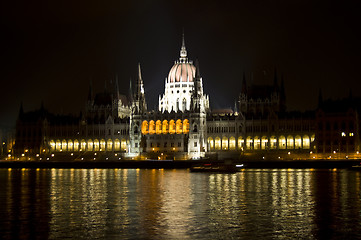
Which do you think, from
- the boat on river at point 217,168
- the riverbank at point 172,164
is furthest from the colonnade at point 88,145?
the boat on river at point 217,168

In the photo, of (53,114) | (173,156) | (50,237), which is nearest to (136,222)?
(50,237)

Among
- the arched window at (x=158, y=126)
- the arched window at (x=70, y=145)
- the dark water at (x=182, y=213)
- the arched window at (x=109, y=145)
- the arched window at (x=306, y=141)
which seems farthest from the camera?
the arched window at (x=70, y=145)

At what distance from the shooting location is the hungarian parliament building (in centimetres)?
12594

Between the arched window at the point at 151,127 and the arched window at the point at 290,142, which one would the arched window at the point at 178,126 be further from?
the arched window at the point at 290,142

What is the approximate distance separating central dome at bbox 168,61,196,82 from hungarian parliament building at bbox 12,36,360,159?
29 centimetres

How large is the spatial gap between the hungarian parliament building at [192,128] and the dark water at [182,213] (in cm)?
7175

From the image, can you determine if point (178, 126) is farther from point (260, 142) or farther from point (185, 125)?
point (260, 142)

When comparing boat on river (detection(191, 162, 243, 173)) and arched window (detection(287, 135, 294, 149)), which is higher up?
arched window (detection(287, 135, 294, 149))

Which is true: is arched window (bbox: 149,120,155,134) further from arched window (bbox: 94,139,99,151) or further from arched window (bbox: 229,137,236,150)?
arched window (bbox: 229,137,236,150)

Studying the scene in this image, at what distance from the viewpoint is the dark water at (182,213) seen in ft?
99.4

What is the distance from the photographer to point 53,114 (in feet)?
548

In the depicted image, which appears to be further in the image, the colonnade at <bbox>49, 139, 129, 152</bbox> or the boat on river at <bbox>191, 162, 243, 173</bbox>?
the colonnade at <bbox>49, 139, 129, 152</bbox>

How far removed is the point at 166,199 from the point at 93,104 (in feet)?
416

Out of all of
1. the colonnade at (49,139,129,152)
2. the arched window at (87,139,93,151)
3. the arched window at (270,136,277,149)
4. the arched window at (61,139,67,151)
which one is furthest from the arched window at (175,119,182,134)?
the arched window at (61,139,67,151)
